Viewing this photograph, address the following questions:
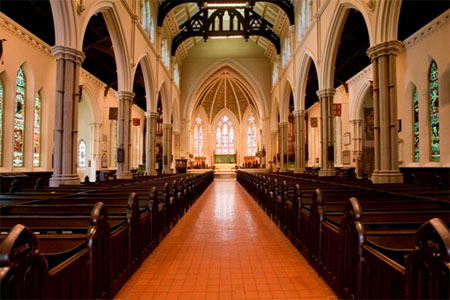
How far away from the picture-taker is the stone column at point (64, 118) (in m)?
7.66

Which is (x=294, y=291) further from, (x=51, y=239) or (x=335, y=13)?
(x=335, y=13)

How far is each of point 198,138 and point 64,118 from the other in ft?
92.0

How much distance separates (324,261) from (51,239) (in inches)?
108

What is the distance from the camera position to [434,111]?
1040 centimetres

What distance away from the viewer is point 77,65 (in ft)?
26.2

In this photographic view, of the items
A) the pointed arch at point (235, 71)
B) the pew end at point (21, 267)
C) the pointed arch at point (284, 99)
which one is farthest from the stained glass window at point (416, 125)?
the pointed arch at point (235, 71)

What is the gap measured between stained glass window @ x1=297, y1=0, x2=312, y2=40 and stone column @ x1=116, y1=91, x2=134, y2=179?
881 centimetres

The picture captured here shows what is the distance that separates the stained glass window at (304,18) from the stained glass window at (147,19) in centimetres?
761

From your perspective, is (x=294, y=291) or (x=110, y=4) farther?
(x=110, y=4)

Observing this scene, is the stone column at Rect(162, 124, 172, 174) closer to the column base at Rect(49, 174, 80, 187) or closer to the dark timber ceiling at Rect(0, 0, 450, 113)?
the dark timber ceiling at Rect(0, 0, 450, 113)

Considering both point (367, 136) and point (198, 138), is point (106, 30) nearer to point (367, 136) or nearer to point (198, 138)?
point (367, 136)

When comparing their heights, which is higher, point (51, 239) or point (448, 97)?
point (448, 97)

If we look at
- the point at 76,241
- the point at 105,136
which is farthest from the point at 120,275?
the point at 105,136

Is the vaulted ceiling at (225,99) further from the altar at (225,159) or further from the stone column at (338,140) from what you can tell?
the stone column at (338,140)
